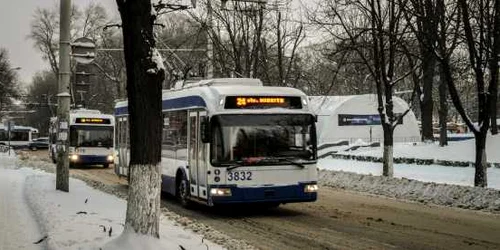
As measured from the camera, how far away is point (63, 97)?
18281 millimetres

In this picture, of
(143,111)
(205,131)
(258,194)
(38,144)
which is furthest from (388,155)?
(38,144)

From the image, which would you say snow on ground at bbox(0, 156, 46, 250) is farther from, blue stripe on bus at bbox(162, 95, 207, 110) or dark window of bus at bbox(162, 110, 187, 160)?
blue stripe on bus at bbox(162, 95, 207, 110)

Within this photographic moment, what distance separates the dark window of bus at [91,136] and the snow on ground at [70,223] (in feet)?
61.1

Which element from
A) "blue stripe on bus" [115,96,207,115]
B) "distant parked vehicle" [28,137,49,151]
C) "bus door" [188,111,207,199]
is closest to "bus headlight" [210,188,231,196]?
"bus door" [188,111,207,199]

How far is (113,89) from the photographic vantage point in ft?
313

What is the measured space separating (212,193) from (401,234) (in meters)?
4.14

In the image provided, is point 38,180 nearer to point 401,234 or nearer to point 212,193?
point 212,193

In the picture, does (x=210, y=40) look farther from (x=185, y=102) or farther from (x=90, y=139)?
(x=185, y=102)

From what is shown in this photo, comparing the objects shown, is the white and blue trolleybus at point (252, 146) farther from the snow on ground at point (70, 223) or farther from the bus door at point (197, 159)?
the snow on ground at point (70, 223)

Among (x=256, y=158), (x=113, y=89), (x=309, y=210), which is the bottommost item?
(x=309, y=210)

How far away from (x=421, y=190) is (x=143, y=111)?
11.0 meters

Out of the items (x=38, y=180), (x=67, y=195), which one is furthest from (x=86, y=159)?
(x=67, y=195)

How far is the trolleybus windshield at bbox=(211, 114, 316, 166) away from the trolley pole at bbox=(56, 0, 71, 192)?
5.79 meters

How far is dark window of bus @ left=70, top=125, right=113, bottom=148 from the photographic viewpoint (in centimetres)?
3666
